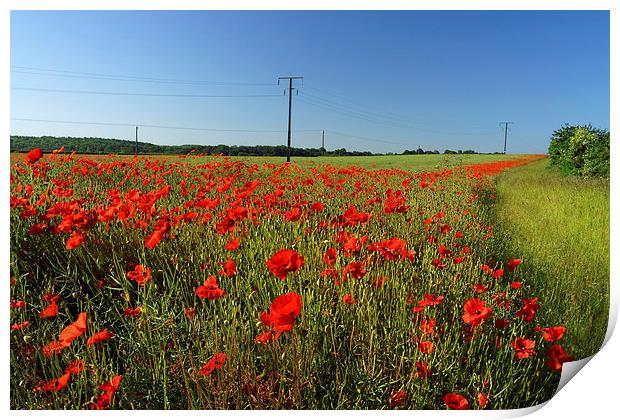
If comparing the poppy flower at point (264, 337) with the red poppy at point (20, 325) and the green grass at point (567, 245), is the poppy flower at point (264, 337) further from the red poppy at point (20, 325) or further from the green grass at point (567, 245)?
the green grass at point (567, 245)

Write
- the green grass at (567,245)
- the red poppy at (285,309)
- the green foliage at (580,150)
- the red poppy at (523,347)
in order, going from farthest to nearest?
the green foliage at (580,150), the green grass at (567,245), the red poppy at (523,347), the red poppy at (285,309)

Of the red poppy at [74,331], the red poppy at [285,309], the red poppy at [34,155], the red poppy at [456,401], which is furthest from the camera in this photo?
the red poppy at [34,155]

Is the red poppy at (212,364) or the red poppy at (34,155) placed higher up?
the red poppy at (34,155)

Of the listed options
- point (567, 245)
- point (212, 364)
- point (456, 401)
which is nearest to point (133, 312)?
point (212, 364)

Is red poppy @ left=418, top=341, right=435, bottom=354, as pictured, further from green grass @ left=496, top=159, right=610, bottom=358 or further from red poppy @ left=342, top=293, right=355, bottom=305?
green grass @ left=496, top=159, right=610, bottom=358

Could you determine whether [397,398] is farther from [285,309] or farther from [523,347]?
[285,309]

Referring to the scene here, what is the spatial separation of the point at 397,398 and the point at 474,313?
1.26 feet

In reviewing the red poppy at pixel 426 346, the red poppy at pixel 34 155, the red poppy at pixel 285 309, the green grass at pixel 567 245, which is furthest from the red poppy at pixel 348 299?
the red poppy at pixel 34 155

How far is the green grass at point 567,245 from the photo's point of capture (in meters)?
2.09

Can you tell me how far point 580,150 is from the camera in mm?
2293

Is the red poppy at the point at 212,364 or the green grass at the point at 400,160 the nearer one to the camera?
the red poppy at the point at 212,364
